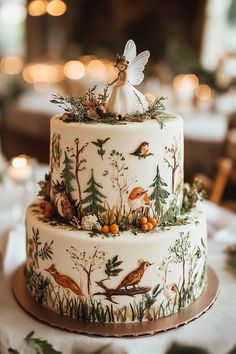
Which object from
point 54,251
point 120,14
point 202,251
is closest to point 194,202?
point 202,251

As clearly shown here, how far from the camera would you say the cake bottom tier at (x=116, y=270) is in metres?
1.59

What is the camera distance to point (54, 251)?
5.40 feet

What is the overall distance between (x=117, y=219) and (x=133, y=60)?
0.54 metres

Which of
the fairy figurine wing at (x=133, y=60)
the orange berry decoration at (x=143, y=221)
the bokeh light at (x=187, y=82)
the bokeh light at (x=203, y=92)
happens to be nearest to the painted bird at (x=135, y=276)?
the orange berry decoration at (x=143, y=221)

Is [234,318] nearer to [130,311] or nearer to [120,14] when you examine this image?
[130,311]

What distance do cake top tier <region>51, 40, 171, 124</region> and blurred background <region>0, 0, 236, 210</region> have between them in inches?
65.0

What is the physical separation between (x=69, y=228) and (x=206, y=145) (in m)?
2.99

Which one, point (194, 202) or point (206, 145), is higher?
point (194, 202)

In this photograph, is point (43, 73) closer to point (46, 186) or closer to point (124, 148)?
point (46, 186)

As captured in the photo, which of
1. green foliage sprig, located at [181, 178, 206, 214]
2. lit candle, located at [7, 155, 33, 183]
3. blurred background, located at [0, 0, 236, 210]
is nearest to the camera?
green foliage sprig, located at [181, 178, 206, 214]

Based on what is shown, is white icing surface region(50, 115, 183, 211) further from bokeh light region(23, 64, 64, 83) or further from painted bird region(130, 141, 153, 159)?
bokeh light region(23, 64, 64, 83)

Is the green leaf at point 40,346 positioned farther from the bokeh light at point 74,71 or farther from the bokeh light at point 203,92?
the bokeh light at point 74,71

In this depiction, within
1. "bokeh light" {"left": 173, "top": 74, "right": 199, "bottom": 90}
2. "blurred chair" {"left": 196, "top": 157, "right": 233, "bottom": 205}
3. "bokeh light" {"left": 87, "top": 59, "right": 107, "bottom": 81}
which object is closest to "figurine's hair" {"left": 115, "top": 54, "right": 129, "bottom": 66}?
"blurred chair" {"left": 196, "top": 157, "right": 233, "bottom": 205}

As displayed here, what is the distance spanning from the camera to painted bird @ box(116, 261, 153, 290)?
160 cm
